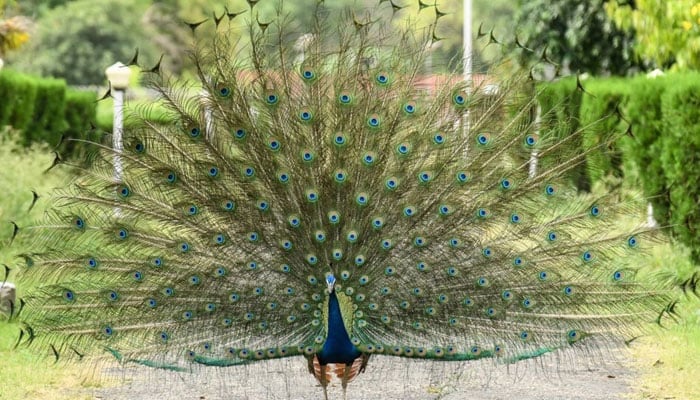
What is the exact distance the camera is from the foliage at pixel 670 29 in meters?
12.1

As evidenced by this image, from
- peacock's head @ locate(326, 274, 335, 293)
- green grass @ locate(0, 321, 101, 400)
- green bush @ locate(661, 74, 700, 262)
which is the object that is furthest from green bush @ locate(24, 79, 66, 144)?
peacock's head @ locate(326, 274, 335, 293)

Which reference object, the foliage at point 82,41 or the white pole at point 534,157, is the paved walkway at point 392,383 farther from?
the foliage at point 82,41

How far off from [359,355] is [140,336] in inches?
44.1

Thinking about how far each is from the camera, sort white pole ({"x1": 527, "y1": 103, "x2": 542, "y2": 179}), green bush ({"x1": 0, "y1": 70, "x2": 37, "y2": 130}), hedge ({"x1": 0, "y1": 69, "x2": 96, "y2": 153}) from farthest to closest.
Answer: hedge ({"x1": 0, "y1": 69, "x2": 96, "y2": 153}) < green bush ({"x1": 0, "y1": 70, "x2": 37, "y2": 130}) < white pole ({"x1": 527, "y1": 103, "x2": 542, "y2": 179})

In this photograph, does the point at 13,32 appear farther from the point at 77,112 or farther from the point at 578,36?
the point at 578,36

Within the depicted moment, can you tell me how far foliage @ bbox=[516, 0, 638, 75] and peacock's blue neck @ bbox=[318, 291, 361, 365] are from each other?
1526 cm

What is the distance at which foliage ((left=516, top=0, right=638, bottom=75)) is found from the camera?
69.7ft

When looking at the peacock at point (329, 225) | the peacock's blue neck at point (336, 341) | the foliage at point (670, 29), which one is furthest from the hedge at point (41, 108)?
the peacock's blue neck at point (336, 341)

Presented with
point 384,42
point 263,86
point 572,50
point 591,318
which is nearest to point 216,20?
point 263,86

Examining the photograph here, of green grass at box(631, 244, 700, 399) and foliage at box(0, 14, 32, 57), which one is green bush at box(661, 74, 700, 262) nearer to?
green grass at box(631, 244, 700, 399)

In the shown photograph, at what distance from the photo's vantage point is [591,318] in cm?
658

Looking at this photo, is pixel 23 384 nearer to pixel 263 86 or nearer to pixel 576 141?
pixel 263 86

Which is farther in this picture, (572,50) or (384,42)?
(572,50)

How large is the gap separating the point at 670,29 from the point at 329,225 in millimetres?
7176
